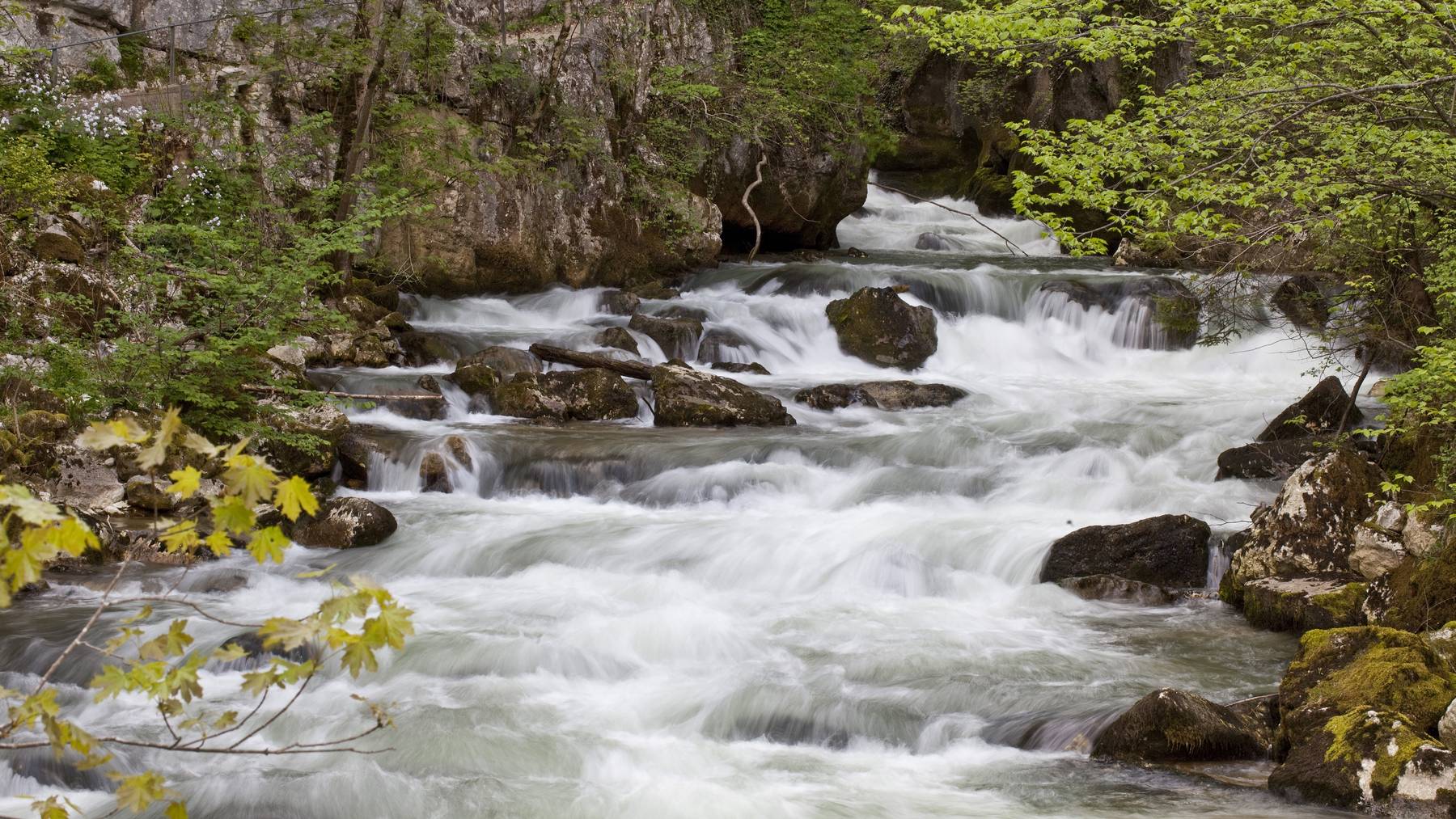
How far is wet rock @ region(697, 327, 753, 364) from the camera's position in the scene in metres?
15.6

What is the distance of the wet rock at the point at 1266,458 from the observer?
34.0 feet

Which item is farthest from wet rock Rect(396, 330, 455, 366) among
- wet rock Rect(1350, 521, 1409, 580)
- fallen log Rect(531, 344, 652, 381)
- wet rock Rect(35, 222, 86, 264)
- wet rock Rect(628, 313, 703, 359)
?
wet rock Rect(1350, 521, 1409, 580)

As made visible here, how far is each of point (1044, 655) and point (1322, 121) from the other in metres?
4.47

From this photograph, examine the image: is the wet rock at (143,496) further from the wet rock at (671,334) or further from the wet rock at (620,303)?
the wet rock at (620,303)

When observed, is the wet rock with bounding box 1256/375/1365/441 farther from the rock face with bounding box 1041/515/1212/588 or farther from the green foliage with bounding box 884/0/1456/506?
the rock face with bounding box 1041/515/1212/588

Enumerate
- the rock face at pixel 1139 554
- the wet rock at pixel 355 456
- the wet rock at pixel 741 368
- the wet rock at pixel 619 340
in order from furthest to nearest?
the wet rock at pixel 741 368 → the wet rock at pixel 619 340 → the wet rock at pixel 355 456 → the rock face at pixel 1139 554

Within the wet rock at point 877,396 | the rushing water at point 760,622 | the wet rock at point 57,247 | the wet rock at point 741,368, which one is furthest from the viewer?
the wet rock at point 741,368

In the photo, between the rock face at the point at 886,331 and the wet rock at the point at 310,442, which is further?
the rock face at the point at 886,331

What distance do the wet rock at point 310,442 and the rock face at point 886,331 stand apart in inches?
314

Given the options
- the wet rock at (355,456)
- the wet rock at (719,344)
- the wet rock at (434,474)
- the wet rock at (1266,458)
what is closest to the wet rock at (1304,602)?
the wet rock at (1266,458)

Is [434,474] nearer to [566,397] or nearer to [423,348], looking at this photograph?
[566,397]

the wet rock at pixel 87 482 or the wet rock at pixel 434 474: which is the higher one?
the wet rock at pixel 87 482

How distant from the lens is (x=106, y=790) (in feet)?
17.3

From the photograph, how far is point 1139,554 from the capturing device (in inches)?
335
